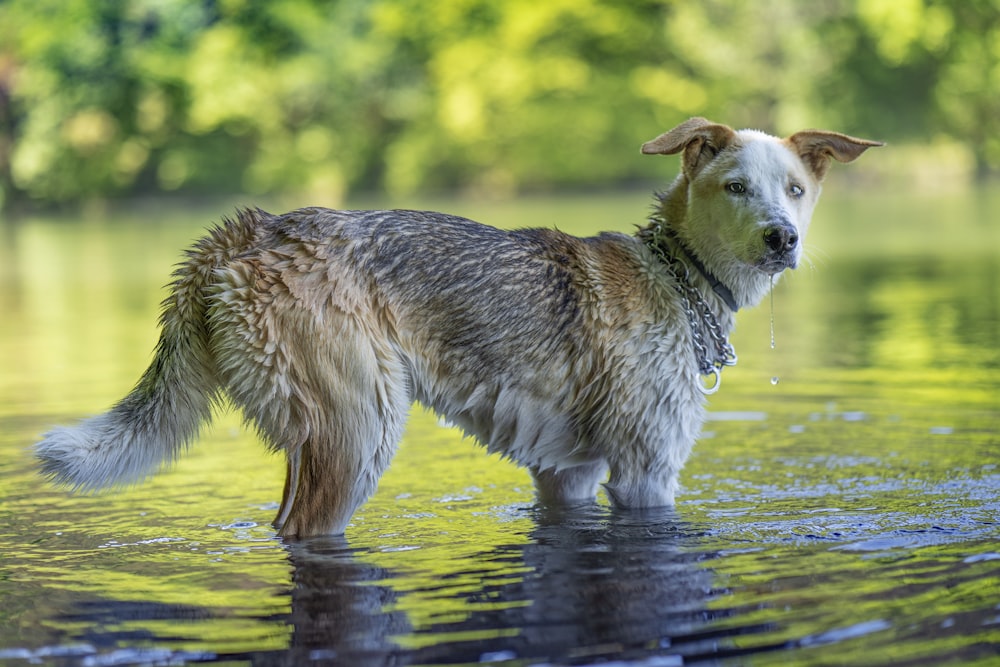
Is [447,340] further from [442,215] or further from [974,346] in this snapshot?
[974,346]

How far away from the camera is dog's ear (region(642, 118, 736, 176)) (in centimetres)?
527

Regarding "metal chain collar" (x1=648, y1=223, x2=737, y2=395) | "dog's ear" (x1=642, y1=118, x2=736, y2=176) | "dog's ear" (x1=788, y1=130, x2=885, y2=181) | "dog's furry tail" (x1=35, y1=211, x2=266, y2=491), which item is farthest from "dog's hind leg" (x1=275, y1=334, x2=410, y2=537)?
"dog's ear" (x1=788, y1=130, x2=885, y2=181)

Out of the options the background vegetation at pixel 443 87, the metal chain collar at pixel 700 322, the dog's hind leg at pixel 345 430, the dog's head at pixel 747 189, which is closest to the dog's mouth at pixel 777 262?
the dog's head at pixel 747 189

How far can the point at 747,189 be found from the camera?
5234 mm

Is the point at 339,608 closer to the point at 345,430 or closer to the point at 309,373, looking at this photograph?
the point at 345,430

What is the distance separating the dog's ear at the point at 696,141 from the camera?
5.27 m

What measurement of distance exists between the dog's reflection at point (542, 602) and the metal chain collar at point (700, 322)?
2.05 feet

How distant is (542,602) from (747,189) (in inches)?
72.1

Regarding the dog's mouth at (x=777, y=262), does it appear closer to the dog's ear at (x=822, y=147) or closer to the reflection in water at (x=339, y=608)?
the dog's ear at (x=822, y=147)

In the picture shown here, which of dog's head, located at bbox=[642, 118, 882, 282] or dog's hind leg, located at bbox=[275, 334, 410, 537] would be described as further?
dog's head, located at bbox=[642, 118, 882, 282]

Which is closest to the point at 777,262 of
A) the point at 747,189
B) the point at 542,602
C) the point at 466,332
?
the point at 747,189

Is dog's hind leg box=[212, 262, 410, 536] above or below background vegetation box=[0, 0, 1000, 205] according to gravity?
below

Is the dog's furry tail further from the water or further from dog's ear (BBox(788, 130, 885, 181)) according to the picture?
dog's ear (BBox(788, 130, 885, 181))

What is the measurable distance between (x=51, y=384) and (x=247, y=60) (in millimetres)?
29174
